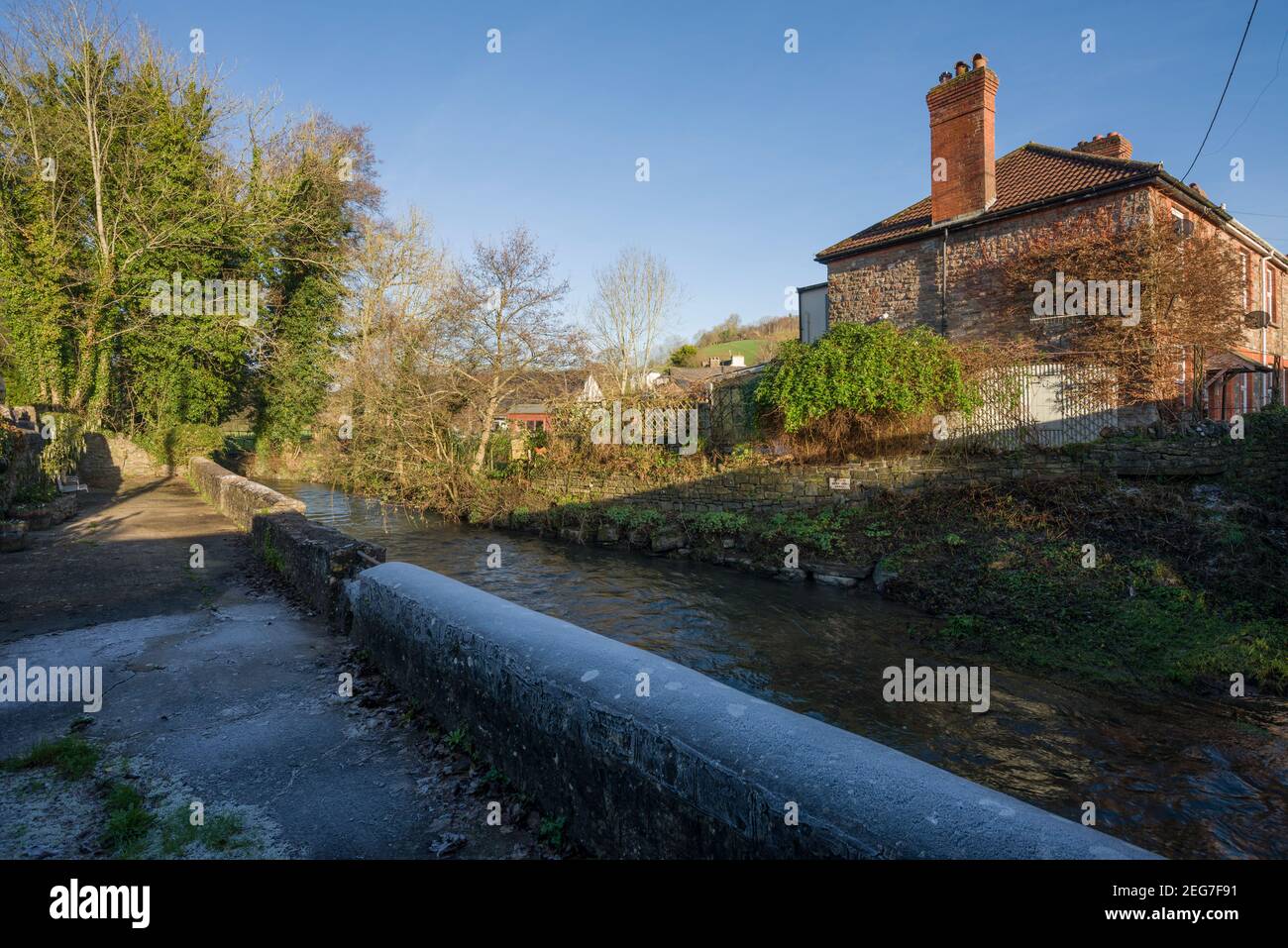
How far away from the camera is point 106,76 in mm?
19859

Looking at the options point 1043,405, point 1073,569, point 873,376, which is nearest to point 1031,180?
point 1043,405

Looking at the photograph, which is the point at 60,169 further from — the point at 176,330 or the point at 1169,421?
the point at 1169,421

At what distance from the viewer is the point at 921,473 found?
13.2m

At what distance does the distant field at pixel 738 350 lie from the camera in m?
51.1

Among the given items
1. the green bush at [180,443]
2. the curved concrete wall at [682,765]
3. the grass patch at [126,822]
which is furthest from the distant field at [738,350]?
the grass patch at [126,822]

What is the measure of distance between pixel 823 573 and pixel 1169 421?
7693mm

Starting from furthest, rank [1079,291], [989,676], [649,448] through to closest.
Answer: [649,448]
[1079,291]
[989,676]

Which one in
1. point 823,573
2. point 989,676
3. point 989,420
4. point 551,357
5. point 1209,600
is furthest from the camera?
point 551,357

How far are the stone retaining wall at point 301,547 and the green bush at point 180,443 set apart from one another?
1306cm

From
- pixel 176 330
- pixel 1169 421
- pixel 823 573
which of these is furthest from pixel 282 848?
pixel 176 330

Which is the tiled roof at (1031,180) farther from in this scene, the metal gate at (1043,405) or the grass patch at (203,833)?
the grass patch at (203,833)

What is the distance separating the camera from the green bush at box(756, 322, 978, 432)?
13812 millimetres
